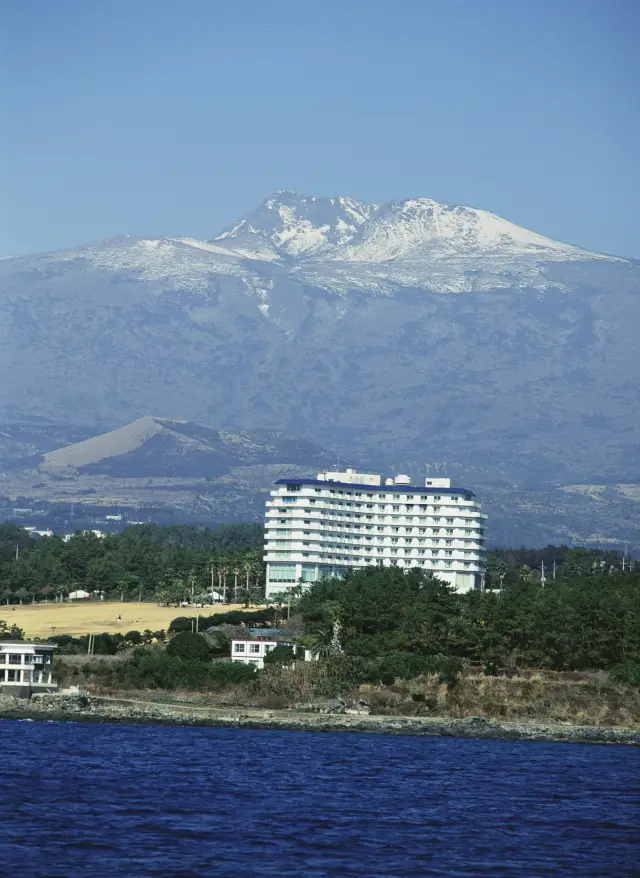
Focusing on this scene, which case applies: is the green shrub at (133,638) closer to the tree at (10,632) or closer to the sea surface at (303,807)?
the tree at (10,632)

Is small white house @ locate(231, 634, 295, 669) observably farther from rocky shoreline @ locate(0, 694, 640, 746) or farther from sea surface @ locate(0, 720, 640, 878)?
sea surface @ locate(0, 720, 640, 878)

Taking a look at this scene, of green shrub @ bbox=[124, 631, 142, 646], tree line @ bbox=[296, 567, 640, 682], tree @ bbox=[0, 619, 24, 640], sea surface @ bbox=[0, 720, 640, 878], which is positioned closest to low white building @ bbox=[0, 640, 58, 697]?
tree @ bbox=[0, 619, 24, 640]

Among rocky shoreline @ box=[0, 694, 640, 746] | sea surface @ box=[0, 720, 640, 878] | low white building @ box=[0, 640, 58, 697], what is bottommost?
sea surface @ box=[0, 720, 640, 878]

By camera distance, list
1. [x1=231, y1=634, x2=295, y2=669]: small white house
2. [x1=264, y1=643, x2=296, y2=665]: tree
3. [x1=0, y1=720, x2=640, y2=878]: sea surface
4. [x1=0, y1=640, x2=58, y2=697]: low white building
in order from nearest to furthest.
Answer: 1. [x1=0, y1=720, x2=640, y2=878]: sea surface
2. [x1=0, y1=640, x2=58, y2=697]: low white building
3. [x1=264, y1=643, x2=296, y2=665]: tree
4. [x1=231, y1=634, x2=295, y2=669]: small white house

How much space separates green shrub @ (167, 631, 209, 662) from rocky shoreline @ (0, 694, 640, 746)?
16007mm

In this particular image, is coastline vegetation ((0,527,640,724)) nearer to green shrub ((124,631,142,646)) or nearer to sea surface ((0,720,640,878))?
green shrub ((124,631,142,646))

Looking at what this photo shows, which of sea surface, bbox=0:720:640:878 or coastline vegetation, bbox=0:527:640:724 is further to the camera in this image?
coastline vegetation, bbox=0:527:640:724

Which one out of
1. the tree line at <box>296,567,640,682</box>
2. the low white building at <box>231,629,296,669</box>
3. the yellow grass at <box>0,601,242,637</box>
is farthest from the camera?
the yellow grass at <box>0,601,242,637</box>

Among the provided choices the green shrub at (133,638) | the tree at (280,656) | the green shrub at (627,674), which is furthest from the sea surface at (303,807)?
the green shrub at (133,638)

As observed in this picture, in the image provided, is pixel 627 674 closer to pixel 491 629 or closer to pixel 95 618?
pixel 491 629

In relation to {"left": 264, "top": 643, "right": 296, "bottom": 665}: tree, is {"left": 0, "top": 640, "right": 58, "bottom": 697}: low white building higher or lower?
lower

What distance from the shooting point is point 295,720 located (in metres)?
127

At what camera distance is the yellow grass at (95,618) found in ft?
580

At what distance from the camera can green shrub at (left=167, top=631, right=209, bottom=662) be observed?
481ft
